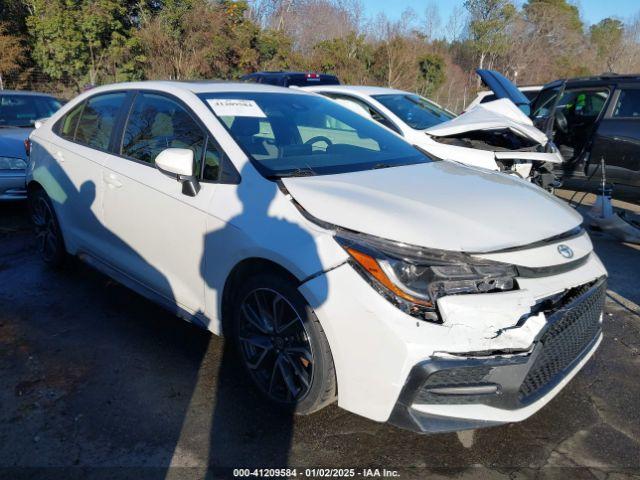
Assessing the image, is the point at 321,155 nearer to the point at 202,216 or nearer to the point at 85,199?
the point at 202,216

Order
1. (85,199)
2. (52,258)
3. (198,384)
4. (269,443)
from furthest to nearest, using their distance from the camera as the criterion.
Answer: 1. (52,258)
2. (85,199)
3. (198,384)
4. (269,443)

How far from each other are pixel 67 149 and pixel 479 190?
10.6ft

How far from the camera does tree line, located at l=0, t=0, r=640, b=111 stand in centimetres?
1819

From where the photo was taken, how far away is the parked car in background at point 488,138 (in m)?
Answer: 5.64

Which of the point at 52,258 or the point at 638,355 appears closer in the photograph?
the point at 638,355

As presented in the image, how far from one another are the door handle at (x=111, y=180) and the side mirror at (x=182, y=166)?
76 cm

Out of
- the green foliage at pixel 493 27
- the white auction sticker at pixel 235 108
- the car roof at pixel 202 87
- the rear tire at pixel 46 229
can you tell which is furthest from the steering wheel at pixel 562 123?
the green foliage at pixel 493 27

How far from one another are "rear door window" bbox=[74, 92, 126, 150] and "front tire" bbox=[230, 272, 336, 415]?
1.87m

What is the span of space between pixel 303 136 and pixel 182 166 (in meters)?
0.91

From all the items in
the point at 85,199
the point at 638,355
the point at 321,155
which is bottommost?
the point at 638,355

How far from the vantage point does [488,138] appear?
6.28 metres

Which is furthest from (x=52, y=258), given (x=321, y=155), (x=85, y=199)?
(x=321, y=155)

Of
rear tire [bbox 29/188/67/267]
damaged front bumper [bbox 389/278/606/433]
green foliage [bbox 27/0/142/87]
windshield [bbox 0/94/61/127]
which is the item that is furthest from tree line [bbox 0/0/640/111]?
damaged front bumper [bbox 389/278/606/433]

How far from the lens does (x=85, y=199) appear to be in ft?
12.7
